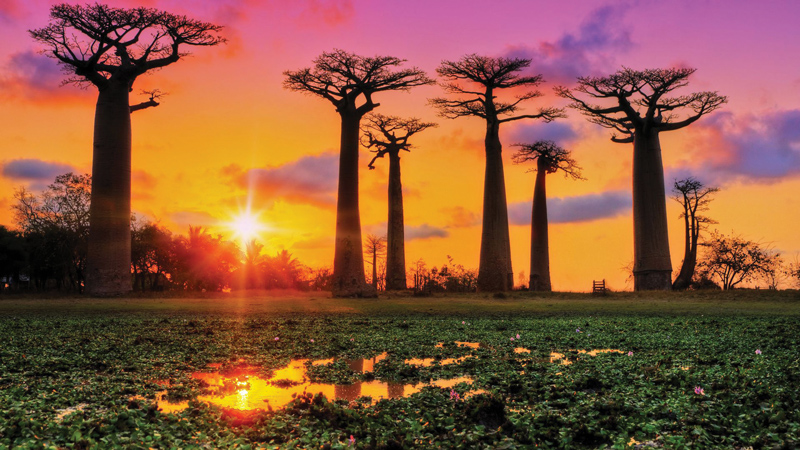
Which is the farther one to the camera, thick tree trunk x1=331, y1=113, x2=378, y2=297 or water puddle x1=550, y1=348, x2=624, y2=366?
thick tree trunk x1=331, y1=113, x2=378, y2=297

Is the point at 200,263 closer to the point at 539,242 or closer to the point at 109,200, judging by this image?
the point at 109,200

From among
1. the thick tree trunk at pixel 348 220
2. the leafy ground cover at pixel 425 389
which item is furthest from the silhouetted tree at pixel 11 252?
the leafy ground cover at pixel 425 389

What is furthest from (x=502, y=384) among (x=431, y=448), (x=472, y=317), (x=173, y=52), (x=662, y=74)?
(x=662, y=74)

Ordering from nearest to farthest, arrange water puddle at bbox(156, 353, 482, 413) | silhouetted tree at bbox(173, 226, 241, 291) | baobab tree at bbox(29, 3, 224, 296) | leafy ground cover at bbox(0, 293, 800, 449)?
leafy ground cover at bbox(0, 293, 800, 449) → water puddle at bbox(156, 353, 482, 413) → baobab tree at bbox(29, 3, 224, 296) → silhouetted tree at bbox(173, 226, 241, 291)

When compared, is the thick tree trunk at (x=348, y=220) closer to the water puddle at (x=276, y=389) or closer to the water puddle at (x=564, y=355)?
the water puddle at (x=564, y=355)

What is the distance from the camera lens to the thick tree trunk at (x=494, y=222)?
106 feet

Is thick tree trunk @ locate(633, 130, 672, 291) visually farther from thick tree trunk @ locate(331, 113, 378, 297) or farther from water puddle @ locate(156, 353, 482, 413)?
water puddle @ locate(156, 353, 482, 413)

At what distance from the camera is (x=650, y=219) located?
3067 centimetres

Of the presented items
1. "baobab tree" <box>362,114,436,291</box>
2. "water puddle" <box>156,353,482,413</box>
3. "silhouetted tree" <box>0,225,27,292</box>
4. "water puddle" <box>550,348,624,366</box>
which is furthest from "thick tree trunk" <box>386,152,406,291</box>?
"water puddle" <box>156,353,482,413</box>

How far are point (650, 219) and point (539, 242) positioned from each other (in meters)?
7.94

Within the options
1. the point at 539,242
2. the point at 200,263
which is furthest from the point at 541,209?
the point at 200,263

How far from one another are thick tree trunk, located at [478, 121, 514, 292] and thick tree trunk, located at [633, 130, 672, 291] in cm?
674

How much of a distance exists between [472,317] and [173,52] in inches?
750

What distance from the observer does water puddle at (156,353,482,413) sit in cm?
526
